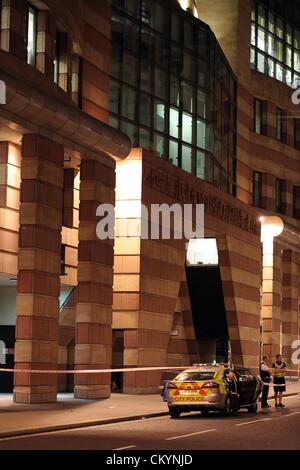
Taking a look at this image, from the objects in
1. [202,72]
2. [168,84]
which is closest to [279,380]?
[168,84]

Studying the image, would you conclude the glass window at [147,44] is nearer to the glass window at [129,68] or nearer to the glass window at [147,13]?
the glass window at [147,13]

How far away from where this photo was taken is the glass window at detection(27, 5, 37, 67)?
3203 cm

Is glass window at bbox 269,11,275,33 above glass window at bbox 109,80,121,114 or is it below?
above

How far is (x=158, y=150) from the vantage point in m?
41.9

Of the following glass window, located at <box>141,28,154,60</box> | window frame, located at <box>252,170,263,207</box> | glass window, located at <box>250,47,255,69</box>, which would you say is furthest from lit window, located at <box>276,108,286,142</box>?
glass window, located at <box>141,28,154,60</box>

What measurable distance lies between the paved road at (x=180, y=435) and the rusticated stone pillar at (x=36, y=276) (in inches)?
199

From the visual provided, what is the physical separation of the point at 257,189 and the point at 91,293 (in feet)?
83.3

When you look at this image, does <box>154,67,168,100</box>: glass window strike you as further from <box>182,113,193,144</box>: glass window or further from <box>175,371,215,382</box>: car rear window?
<box>175,371,215,382</box>: car rear window

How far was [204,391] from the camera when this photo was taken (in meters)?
27.4

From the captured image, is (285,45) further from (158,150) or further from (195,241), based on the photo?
(158,150)

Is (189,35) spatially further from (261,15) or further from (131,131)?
(261,15)

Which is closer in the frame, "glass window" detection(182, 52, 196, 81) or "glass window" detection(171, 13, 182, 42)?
"glass window" detection(171, 13, 182, 42)

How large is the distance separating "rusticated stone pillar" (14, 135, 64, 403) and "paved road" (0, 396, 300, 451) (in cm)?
506

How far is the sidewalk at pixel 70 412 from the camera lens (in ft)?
76.2
